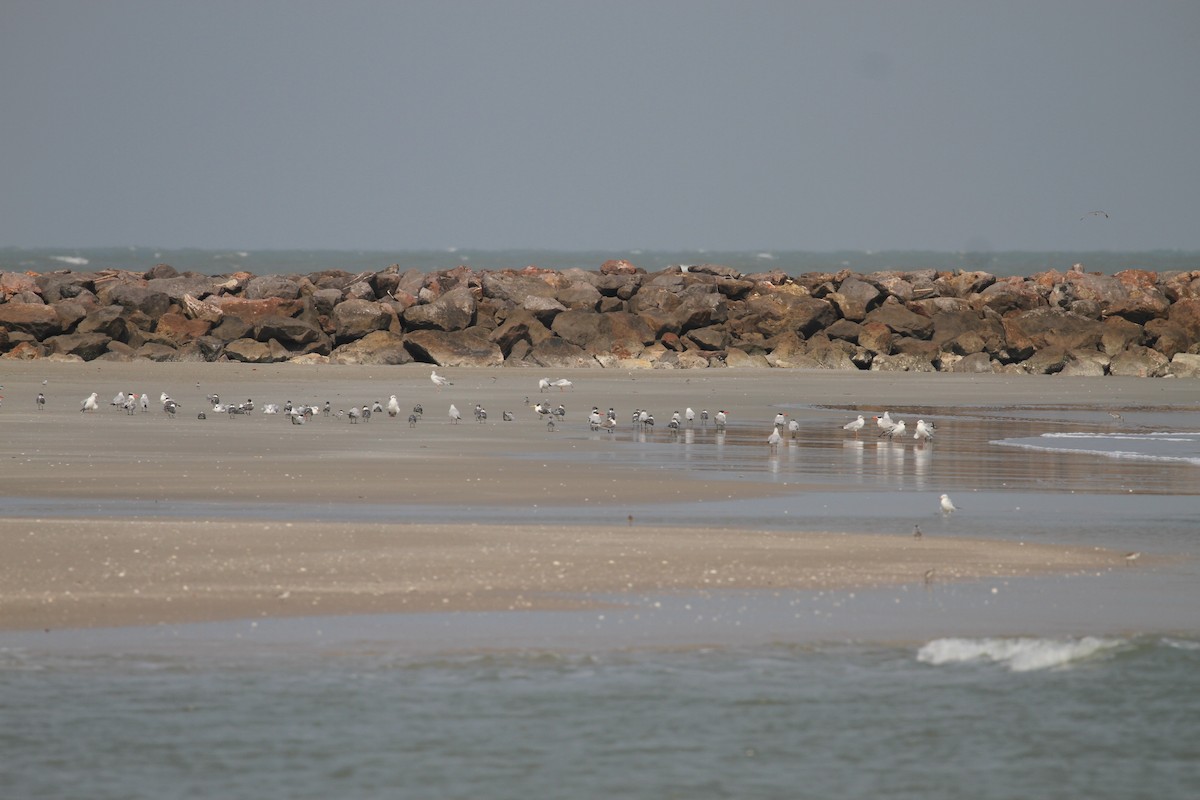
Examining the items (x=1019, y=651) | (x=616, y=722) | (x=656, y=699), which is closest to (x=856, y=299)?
(x=1019, y=651)

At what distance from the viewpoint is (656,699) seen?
7746 millimetres

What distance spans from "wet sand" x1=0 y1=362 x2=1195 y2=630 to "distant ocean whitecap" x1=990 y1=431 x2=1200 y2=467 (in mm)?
3670

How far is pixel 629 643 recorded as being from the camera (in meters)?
8.73

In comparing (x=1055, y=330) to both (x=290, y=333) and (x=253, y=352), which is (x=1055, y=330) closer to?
(x=290, y=333)

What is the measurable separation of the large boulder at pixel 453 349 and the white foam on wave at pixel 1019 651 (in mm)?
27214

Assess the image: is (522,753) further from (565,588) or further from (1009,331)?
(1009,331)

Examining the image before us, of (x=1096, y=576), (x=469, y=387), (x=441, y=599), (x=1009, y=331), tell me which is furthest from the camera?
(x=1009, y=331)

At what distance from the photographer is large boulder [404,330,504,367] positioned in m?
35.7

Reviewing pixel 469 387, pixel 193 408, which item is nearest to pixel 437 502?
pixel 193 408

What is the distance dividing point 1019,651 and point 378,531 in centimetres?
502

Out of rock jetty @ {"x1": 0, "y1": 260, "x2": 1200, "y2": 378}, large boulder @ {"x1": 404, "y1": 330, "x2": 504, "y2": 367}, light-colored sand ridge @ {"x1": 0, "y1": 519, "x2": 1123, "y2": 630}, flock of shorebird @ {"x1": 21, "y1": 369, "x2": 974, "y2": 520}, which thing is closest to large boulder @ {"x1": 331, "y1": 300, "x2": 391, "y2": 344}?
rock jetty @ {"x1": 0, "y1": 260, "x2": 1200, "y2": 378}

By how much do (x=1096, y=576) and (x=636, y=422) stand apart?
12.8 meters

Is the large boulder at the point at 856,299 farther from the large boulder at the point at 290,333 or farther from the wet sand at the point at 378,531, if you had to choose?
the wet sand at the point at 378,531

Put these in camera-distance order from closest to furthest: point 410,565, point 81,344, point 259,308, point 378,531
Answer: point 410,565, point 378,531, point 81,344, point 259,308
